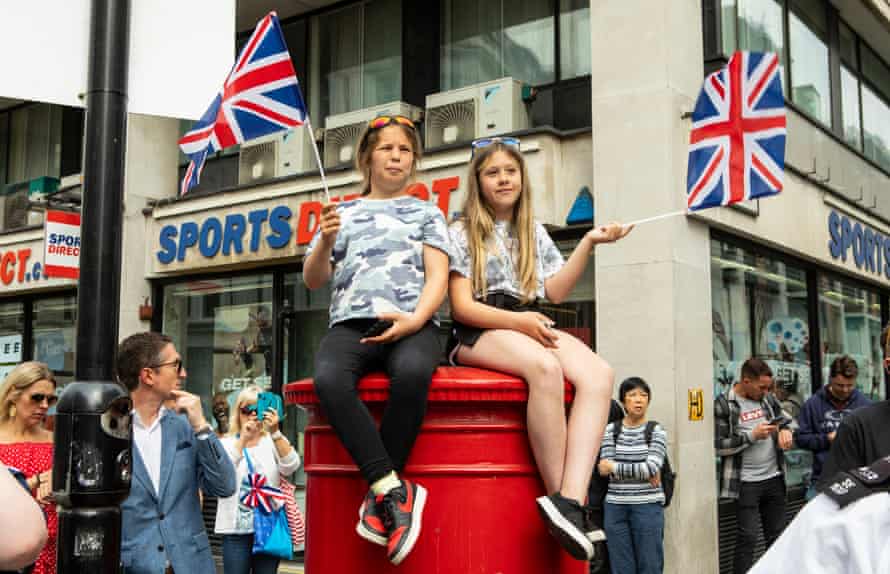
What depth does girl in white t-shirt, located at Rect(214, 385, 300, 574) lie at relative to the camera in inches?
301

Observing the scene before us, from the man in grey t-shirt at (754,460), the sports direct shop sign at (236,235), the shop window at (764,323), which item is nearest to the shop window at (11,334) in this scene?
the sports direct shop sign at (236,235)

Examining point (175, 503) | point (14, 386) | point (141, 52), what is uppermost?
point (141, 52)

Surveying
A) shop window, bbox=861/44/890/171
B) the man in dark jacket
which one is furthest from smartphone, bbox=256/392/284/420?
shop window, bbox=861/44/890/171

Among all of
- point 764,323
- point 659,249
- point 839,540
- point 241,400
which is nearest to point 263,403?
point 241,400

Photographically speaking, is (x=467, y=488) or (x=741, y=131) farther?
(x=741, y=131)

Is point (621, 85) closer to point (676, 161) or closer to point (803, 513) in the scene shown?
point (676, 161)

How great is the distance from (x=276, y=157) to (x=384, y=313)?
37.6 feet

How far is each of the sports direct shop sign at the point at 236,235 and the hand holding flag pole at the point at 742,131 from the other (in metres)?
5.98

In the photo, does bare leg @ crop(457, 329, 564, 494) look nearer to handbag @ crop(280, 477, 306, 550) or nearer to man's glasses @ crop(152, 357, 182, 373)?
man's glasses @ crop(152, 357, 182, 373)

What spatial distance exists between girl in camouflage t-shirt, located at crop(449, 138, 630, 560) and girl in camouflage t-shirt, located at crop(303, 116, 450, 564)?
0.16 meters

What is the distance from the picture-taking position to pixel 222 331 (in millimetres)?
14992

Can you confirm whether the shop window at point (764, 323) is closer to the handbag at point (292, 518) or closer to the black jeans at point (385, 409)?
the handbag at point (292, 518)

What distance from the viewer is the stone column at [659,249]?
33.1 feet

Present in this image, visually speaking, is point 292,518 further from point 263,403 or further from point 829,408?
point 829,408
